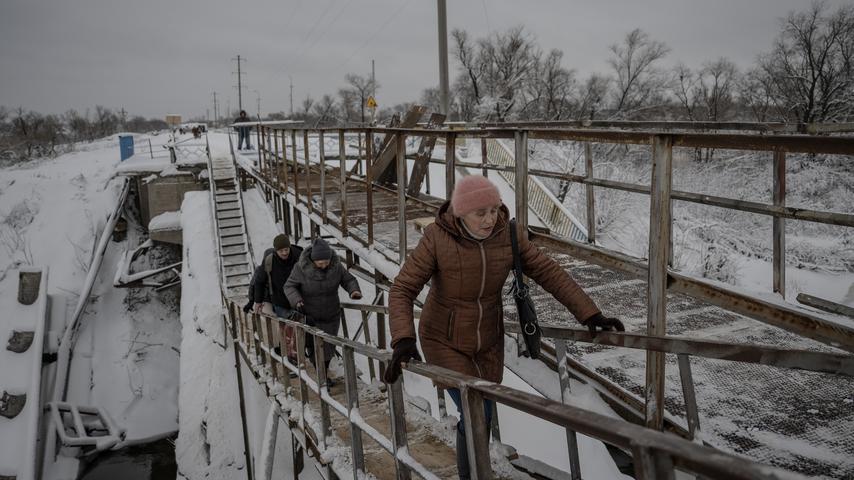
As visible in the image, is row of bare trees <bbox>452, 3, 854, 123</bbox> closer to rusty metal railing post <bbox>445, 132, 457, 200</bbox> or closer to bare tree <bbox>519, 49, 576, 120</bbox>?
bare tree <bbox>519, 49, 576, 120</bbox>

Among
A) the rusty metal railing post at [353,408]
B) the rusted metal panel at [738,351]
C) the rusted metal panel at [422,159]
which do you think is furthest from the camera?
the rusted metal panel at [422,159]

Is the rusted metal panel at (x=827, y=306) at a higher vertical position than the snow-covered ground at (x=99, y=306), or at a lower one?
higher

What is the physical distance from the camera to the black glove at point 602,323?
252cm

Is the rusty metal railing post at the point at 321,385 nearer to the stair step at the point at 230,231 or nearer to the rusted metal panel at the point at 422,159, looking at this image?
the rusted metal panel at the point at 422,159

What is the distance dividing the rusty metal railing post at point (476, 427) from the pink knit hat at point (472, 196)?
842 millimetres

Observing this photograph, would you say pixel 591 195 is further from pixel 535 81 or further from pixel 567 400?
pixel 535 81

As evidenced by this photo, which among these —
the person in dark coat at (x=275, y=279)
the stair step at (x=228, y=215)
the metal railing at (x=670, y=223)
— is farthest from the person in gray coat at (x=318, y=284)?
the stair step at (x=228, y=215)

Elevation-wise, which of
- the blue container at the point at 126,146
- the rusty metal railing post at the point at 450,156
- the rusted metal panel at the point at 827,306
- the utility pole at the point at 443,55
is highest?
the utility pole at the point at 443,55

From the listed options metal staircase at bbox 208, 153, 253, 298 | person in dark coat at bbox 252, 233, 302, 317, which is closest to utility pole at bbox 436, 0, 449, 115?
metal staircase at bbox 208, 153, 253, 298

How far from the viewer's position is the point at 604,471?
226 inches

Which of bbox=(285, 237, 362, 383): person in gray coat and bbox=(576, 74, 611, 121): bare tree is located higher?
bbox=(576, 74, 611, 121): bare tree

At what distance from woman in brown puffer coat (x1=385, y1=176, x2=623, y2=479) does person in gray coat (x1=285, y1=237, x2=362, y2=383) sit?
9.18ft

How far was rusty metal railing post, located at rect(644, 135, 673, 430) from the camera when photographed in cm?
263

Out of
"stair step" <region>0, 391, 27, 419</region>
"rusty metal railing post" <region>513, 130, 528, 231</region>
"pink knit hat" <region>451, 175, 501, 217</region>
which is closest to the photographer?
"pink knit hat" <region>451, 175, 501, 217</region>
